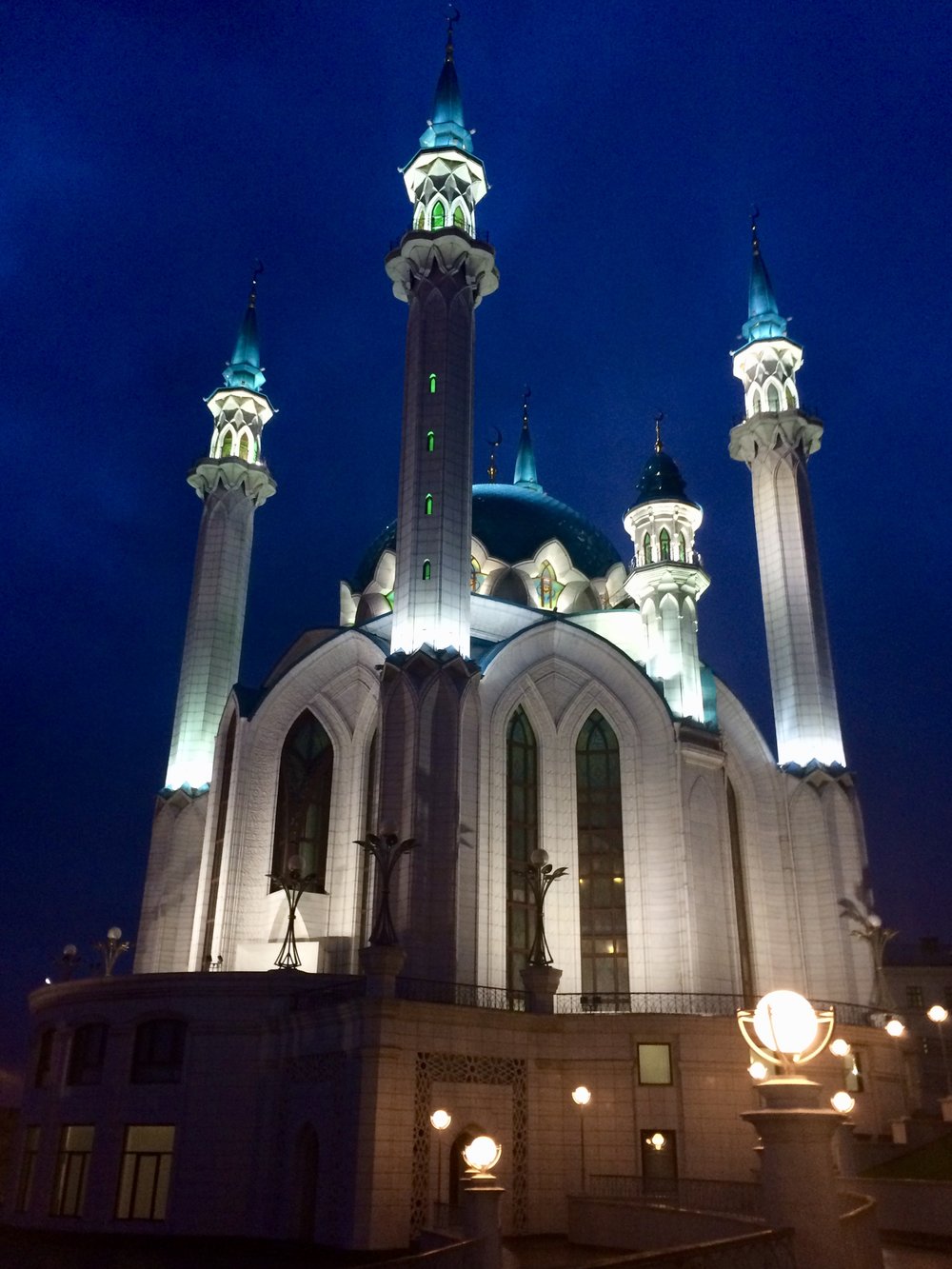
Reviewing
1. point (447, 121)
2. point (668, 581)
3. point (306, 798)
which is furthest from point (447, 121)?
point (306, 798)

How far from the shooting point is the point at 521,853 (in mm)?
34562

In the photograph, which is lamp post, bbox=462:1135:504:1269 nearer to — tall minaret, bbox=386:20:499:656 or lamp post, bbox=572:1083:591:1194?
lamp post, bbox=572:1083:591:1194

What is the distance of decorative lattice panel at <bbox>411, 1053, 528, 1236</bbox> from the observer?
2341cm

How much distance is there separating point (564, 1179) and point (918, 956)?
38.7m

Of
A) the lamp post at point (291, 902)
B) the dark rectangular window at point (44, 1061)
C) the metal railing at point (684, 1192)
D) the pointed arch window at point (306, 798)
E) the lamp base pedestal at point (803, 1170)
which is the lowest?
the metal railing at point (684, 1192)

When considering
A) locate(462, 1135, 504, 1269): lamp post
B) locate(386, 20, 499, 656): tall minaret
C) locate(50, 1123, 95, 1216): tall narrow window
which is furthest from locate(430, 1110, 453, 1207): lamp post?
locate(386, 20, 499, 656): tall minaret

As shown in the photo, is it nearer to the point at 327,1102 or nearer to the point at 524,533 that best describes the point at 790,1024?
the point at 327,1102

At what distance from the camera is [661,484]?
43.1 m

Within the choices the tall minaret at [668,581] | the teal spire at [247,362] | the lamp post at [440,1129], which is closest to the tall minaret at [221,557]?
the teal spire at [247,362]

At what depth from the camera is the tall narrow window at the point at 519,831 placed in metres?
33.2

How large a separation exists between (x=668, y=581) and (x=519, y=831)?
11.3 m

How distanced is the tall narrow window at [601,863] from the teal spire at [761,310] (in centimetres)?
2243

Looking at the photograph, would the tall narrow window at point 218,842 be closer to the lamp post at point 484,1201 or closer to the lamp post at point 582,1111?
the lamp post at point 582,1111

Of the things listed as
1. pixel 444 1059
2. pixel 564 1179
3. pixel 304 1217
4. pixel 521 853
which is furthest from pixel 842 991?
pixel 304 1217
